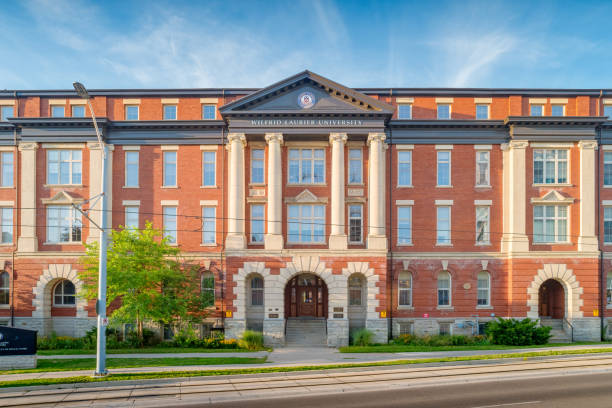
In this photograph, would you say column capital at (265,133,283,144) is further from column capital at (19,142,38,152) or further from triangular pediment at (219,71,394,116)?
column capital at (19,142,38,152)

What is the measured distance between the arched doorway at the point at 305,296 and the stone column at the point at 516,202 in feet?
40.1

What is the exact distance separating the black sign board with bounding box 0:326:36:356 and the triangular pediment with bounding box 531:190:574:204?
2848 cm

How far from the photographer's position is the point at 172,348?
25.1m

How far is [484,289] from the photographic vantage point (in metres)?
29.5

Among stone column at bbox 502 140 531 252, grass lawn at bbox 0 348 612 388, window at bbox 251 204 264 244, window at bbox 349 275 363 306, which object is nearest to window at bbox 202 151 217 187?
window at bbox 251 204 264 244

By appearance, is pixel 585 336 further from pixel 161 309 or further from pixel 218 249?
pixel 161 309

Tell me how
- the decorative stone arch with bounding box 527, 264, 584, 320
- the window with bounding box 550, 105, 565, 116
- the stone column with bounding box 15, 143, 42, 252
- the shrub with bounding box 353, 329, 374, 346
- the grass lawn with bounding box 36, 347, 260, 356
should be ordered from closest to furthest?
the grass lawn with bounding box 36, 347, 260, 356
the shrub with bounding box 353, 329, 374, 346
the decorative stone arch with bounding box 527, 264, 584, 320
the stone column with bounding box 15, 143, 42, 252
the window with bounding box 550, 105, 565, 116

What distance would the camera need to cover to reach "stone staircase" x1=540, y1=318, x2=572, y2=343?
2820cm

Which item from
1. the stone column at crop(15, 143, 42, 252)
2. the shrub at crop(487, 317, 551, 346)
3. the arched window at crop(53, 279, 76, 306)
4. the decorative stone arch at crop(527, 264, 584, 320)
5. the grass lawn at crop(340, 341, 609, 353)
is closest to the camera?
the grass lawn at crop(340, 341, 609, 353)

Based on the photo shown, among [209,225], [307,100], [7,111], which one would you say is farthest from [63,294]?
[307,100]

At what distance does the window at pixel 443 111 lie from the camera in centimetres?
3091

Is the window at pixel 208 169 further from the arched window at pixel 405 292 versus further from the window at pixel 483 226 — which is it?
the window at pixel 483 226

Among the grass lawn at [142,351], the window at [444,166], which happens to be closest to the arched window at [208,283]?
the grass lawn at [142,351]

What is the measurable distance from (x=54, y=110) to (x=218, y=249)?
1484 centimetres
